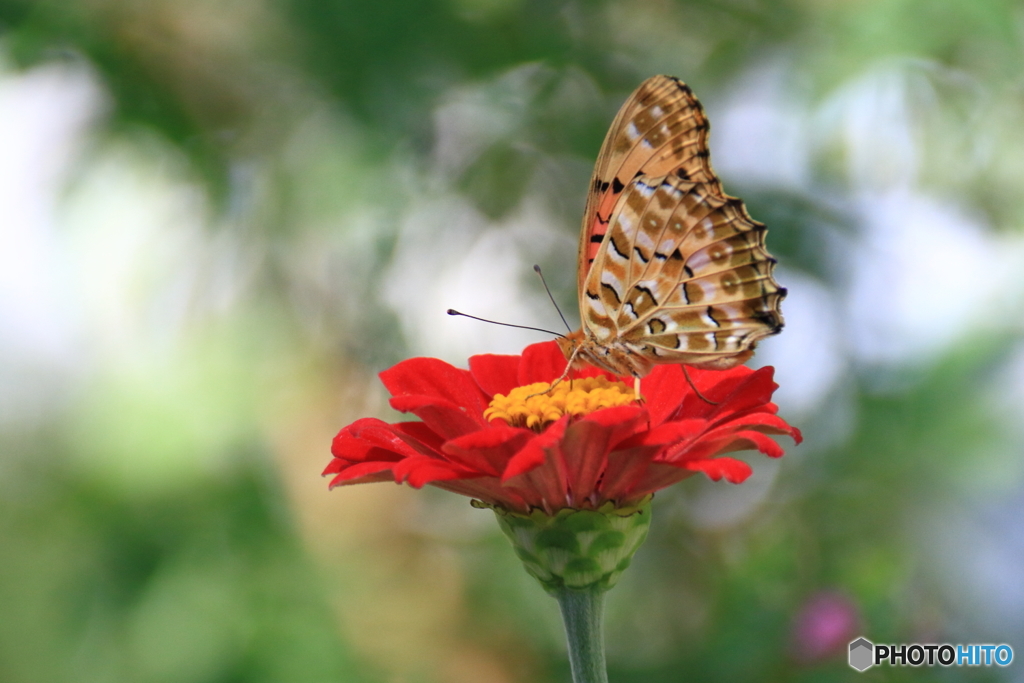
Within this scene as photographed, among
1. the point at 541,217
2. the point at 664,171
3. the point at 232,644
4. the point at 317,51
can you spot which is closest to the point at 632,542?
the point at 664,171

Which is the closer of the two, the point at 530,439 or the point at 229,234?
the point at 530,439

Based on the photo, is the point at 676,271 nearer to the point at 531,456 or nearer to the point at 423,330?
the point at 531,456

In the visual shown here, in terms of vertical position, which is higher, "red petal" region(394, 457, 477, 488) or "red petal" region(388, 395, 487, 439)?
"red petal" region(388, 395, 487, 439)

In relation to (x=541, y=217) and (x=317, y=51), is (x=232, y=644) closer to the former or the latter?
(x=541, y=217)

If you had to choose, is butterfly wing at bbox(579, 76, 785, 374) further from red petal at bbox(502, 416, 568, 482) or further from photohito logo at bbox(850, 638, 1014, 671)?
photohito logo at bbox(850, 638, 1014, 671)

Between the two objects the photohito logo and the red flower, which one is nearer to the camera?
the red flower

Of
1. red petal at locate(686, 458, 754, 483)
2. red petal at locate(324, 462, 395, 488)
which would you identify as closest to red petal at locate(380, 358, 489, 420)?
red petal at locate(324, 462, 395, 488)
